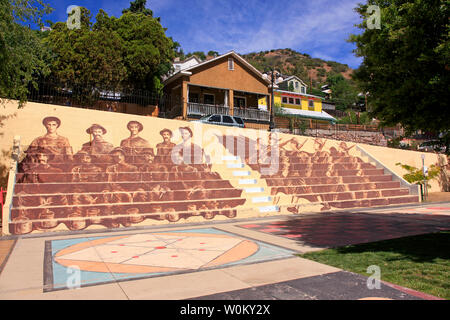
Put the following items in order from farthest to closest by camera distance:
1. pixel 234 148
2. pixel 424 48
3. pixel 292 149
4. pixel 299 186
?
pixel 292 149
pixel 234 148
pixel 299 186
pixel 424 48

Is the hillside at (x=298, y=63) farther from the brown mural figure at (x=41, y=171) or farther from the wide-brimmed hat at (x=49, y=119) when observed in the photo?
the brown mural figure at (x=41, y=171)

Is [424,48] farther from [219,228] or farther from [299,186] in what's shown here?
[299,186]

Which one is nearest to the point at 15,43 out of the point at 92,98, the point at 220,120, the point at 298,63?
the point at 92,98

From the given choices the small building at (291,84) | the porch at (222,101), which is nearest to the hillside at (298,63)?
the small building at (291,84)

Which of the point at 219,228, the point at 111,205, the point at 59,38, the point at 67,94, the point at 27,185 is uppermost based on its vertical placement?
the point at 59,38

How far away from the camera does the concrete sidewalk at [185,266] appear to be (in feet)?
14.3

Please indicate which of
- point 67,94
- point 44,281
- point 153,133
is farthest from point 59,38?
point 44,281

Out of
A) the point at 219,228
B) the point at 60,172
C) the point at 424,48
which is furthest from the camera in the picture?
the point at 60,172

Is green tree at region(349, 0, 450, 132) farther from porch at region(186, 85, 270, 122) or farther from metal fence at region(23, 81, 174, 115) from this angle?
porch at region(186, 85, 270, 122)

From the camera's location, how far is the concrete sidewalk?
171 inches

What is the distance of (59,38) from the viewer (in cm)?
2312

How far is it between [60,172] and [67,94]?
929 centimetres

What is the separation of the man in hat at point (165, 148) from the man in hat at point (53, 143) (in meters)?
3.61
